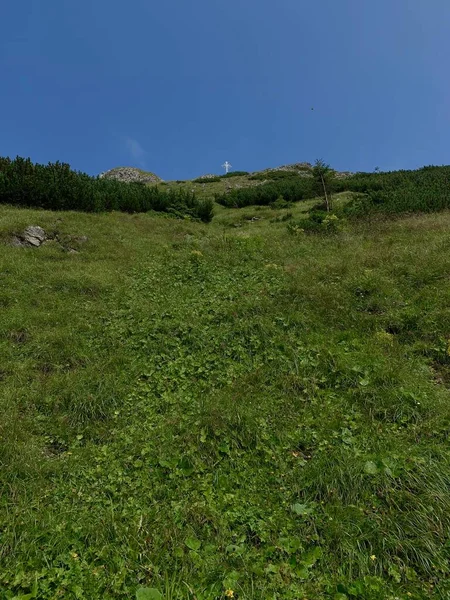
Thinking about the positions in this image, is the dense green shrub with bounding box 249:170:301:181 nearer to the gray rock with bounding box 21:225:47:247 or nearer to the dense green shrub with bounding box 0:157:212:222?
the dense green shrub with bounding box 0:157:212:222

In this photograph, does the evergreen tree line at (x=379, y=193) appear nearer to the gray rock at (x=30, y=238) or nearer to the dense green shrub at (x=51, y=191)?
the dense green shrub at (x=51, y=191)

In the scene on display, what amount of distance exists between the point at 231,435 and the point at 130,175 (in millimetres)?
57034

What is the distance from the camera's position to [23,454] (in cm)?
485

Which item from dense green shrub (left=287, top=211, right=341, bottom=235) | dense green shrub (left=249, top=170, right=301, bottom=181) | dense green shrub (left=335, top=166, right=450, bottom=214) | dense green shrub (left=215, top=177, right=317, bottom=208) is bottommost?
dense green shrub (left=287, top=211, right=341, bottom=235)

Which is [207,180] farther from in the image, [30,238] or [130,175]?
[30,238]

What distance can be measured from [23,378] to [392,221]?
16700 mm

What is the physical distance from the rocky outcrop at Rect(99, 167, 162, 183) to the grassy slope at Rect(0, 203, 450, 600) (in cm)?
4542

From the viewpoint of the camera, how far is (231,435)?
5.27 m

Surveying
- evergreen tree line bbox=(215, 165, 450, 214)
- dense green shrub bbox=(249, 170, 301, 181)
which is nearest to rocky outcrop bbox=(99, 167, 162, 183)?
dense green shrub bbox=(249, 170, 301, 181)

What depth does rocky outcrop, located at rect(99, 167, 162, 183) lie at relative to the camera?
52.4m

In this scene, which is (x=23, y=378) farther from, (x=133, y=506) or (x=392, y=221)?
(x=392, y=221)

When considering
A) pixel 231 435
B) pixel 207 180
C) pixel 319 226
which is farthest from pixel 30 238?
pixel 207 180

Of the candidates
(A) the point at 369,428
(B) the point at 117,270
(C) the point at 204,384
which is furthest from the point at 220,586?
(B) the point at 117,270

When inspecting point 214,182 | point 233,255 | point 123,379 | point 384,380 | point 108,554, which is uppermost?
point 214,182
